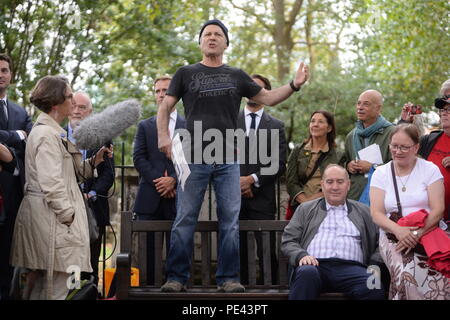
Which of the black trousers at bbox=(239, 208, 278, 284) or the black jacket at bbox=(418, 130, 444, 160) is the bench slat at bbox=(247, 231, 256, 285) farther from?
the black jacket at bbox=(418, 130, 444, 160)

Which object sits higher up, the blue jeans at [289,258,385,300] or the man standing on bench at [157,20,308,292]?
the man standing on bench at [157,20,308,292]

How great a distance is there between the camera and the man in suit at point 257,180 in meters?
5.84

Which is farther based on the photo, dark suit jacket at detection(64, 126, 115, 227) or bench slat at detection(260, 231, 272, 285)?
dark suit jacket at detection(64, 126, 115, 227)

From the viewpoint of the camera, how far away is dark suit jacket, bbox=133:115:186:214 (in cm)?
581

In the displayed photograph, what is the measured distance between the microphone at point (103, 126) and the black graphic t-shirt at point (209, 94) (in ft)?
1.26

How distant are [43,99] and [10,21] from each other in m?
4.71

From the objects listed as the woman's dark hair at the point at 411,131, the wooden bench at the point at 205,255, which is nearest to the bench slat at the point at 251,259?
the wooden bench at the point at 205,255

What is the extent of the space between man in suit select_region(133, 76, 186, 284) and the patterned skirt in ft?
6.79

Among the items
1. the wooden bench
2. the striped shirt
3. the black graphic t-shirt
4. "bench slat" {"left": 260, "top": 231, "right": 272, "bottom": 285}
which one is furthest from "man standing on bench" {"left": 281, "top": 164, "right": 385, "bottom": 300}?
the black graphic t-shirt

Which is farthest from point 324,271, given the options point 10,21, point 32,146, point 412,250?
point 10,21

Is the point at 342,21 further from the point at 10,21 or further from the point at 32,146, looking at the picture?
the point at 32,146

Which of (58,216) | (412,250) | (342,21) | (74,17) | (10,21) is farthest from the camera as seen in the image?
(342,21)

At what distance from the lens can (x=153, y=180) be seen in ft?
19.0

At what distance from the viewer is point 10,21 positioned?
348 inches
